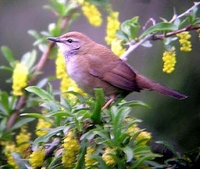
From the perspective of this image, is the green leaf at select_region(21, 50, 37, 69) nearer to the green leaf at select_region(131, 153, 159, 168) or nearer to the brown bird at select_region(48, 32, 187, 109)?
the brown bird at select_region(48, 32, 187, 109)

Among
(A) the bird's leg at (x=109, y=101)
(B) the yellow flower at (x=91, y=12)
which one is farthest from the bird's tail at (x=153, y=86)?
(B) the yellow flower at (x=91, y=12)

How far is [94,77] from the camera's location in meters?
3.77

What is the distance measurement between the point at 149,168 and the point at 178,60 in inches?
55.2

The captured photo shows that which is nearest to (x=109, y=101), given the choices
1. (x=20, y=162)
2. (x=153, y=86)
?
(x=153, y=86)

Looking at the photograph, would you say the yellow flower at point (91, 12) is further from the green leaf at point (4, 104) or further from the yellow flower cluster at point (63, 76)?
the green leaf at point (4, 104)

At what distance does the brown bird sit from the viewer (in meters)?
3.66

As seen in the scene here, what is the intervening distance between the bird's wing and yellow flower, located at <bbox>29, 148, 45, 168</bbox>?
847 millimetres

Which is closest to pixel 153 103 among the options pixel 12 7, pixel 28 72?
pixel 28 72

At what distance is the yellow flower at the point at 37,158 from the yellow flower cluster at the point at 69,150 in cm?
12

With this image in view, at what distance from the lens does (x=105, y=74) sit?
148 inches

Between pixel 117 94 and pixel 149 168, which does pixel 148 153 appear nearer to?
pixel 149 168

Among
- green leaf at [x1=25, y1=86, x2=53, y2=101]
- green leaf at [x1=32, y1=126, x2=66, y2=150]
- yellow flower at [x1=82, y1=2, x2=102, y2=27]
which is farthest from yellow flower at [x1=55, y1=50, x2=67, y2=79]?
green leaf at [x1=32, y1=126, x2=66, y2=150]

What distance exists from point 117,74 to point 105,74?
7 centimetres

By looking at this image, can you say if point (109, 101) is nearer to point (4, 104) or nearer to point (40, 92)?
point (40, 92)
